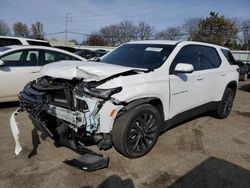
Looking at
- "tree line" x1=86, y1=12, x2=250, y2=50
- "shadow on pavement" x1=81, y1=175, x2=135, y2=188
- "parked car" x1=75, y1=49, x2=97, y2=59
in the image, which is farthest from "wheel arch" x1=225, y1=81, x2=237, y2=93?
"tree line" x1=86, y1=12, x2=250, y2=50


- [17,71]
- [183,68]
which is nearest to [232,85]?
[183,68]

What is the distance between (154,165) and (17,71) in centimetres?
414

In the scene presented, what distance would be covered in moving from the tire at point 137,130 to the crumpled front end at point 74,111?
0.48 ft

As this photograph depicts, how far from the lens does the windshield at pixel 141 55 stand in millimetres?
4376

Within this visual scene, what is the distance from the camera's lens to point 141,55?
15.4 feet

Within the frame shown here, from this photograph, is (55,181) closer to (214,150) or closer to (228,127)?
(214,150)

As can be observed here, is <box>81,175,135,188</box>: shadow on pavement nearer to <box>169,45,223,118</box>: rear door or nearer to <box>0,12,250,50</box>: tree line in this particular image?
<box>169,45,223,118</box>: rear door

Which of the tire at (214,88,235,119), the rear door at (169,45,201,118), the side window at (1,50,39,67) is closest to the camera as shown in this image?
the rear door at (169,45,201,118)

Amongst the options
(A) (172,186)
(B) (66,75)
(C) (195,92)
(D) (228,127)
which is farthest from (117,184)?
(D) (228,127)

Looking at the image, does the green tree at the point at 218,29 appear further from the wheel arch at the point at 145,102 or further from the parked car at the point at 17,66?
the wheel arch at the point at 145,102

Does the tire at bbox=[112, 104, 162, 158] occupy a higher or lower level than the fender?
lower

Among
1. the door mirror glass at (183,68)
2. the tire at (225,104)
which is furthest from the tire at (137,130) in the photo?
the tire at (225,104)

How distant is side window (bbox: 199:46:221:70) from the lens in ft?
17.0

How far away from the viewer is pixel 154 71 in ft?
13.1
